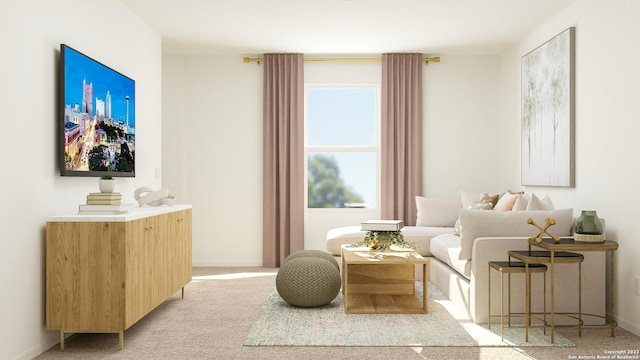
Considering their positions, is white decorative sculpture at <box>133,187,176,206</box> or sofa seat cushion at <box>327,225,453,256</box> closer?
white decorative sculpture at <box>133,187,176,206</box>

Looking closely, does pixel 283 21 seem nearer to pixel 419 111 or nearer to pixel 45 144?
pixel 419 111

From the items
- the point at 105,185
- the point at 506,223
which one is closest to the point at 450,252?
the point at 506,223

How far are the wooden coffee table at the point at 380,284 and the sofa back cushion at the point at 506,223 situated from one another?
1.65 ft

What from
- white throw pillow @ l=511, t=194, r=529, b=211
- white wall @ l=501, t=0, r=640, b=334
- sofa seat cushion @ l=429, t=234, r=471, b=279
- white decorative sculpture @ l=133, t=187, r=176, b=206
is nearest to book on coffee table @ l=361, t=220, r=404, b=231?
sofa seat cushion @ l=429, t=234, r=471, b=279

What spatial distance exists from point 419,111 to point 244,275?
2845 mm

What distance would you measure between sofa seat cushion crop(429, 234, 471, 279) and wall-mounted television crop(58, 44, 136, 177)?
2769mm

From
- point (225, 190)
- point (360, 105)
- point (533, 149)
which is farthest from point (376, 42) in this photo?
point (225, 190)

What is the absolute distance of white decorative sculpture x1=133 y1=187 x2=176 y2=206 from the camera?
479 centimetres

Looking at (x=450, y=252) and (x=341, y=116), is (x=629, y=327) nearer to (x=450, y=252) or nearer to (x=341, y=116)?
(x=450, y=252)

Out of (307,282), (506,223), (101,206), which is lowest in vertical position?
(307,282)

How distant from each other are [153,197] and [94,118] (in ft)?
2.48

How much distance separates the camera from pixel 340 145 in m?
7.69

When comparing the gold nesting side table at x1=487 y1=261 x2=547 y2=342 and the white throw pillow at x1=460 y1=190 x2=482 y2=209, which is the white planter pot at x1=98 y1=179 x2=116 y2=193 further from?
the white throw pillow at x1=460 y1=190 x2=482 y2=209

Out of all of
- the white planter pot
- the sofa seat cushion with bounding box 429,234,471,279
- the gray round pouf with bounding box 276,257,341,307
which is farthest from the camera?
the gray round pouf with bounding box 276,257,341,307
